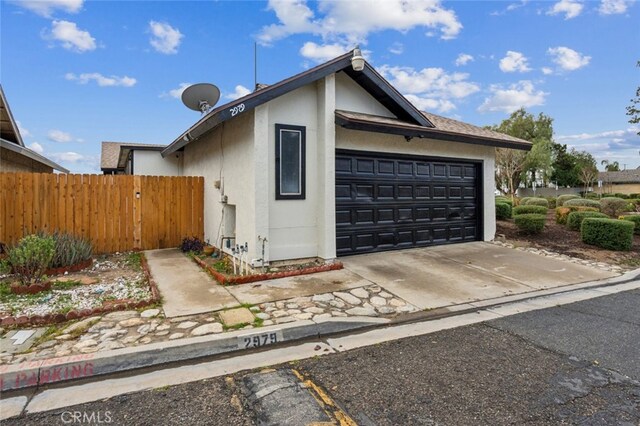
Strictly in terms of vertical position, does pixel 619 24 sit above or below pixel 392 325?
above

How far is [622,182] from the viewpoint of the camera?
52688 millimetres

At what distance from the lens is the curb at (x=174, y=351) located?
2.94 meters

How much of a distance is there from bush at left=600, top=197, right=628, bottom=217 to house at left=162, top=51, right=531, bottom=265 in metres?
8.33

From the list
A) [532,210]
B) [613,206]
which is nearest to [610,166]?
[613,206]

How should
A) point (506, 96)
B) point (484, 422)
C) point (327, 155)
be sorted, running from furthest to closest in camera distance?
point (506, 96), point (327, 155), point (484, 422)

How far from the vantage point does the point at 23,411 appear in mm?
2559

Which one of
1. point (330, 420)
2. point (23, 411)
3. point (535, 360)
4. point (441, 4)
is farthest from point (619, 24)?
point (23, 411)

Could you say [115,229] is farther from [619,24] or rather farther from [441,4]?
[619,24]

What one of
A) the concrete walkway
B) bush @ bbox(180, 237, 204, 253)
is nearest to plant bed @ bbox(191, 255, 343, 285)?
the concrete walkway

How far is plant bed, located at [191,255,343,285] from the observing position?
18.4ft

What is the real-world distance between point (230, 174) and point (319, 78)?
283cm

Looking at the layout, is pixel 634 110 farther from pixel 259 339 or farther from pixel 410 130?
pixel 259 339

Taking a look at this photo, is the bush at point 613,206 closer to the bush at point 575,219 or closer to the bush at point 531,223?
the bush at point 575,219

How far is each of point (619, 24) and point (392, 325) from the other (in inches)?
463
